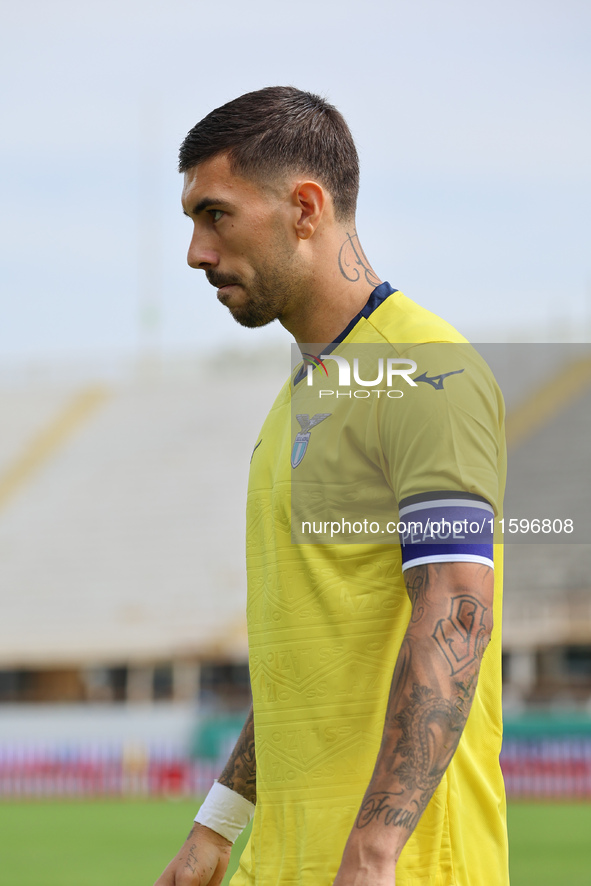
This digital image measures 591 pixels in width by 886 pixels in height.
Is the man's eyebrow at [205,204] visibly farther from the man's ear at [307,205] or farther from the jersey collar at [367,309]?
the jersey collar at [367,309]

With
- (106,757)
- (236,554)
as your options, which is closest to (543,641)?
(236,554)

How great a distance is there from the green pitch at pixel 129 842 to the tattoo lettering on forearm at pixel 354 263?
782cm

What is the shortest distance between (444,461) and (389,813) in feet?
1.82

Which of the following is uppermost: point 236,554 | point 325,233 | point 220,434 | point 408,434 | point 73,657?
point 220,434

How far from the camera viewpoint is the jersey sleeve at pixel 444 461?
188 centimetres

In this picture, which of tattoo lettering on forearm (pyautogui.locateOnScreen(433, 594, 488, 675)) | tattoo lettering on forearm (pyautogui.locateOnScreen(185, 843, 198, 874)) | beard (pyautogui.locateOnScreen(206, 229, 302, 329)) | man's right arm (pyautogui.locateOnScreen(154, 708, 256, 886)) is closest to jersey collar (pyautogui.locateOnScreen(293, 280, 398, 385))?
beard (pyautogui.locateOnScreen(206, 229, 302, 329))

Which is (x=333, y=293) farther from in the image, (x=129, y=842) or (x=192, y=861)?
(x=129, y=842)

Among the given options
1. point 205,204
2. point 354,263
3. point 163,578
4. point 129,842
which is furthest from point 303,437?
point 163,578

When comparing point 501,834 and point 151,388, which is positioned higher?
point 151,388

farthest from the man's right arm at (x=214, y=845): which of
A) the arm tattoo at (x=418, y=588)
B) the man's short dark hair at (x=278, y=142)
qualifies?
the man's short dark hair at (x=278, y=142)

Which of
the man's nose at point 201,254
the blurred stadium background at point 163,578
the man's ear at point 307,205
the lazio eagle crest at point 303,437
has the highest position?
the blurred stadium background at point 163,578

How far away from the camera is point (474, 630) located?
1890mm

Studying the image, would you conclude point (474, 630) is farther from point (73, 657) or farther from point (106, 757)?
point (73, 657)

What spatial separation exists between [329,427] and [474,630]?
1.57 feet
